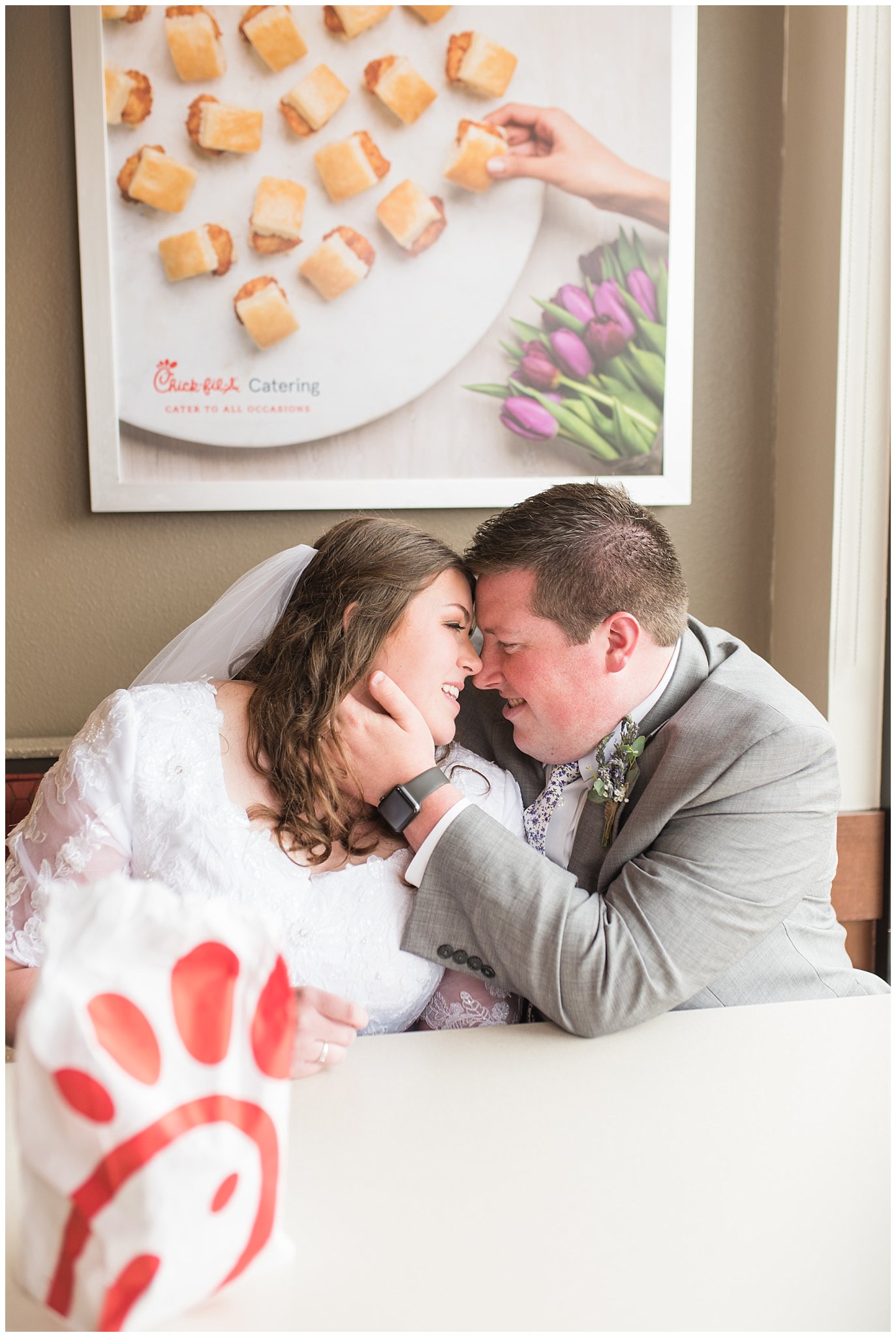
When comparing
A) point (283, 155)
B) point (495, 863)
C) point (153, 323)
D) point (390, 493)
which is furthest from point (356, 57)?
point (495, 863)

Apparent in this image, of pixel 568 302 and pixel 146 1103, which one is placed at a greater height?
pixel 568 302

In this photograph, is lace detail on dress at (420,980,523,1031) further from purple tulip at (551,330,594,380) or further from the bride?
purple tulip at (551,330,594,380)

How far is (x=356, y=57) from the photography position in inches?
89.4

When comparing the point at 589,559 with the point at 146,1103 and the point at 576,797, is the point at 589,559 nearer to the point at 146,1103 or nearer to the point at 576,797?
the point at 576,797

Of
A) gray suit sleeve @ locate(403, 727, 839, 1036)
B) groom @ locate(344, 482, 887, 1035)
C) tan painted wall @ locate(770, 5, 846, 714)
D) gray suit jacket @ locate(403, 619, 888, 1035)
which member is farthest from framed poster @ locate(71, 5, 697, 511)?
gray suit sleeve @ locate(403, 727, 839, 1036)

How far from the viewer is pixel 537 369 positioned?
2439mm

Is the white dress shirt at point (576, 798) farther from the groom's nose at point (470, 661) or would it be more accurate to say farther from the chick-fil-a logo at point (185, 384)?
the chick-fil-a logo at point (185, 384)

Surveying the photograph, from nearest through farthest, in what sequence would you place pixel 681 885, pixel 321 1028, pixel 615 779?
pixel 321 1028
pixel 681 885
pixel 615 779

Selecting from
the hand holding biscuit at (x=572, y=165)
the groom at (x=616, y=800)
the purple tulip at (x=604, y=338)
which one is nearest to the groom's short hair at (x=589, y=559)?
the groom at (x=616, y=800)

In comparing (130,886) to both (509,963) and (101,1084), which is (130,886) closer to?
(101,1084)

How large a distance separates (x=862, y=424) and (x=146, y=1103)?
2177 millimetres

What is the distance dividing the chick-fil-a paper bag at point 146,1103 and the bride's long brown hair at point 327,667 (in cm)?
83

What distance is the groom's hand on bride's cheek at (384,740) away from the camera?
1.62 m

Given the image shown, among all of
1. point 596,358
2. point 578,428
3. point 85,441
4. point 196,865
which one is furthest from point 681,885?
point 85,441
